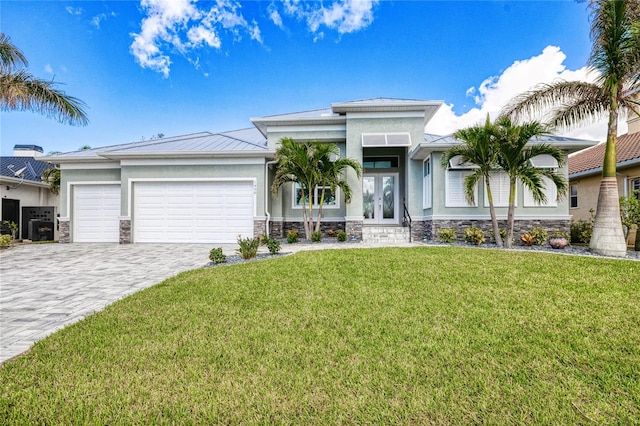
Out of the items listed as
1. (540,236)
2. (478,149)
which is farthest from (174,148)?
(540,236)

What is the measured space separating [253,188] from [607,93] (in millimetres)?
12910

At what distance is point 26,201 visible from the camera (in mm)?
17859

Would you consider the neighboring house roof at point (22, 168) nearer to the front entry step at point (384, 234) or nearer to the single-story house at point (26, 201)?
the single-story house at point (26, 201)

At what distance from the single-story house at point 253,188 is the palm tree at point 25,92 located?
9.88 feet

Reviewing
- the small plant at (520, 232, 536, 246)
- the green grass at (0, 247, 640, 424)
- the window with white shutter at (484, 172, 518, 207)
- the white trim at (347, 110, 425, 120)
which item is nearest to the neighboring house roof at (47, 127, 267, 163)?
the white trim at (347, 110, 425, 120)

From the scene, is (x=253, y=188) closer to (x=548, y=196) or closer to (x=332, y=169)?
(x=332, y=169)

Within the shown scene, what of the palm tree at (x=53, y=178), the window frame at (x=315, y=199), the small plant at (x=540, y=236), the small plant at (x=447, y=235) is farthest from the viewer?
the palm tree at (x=53, y=178)

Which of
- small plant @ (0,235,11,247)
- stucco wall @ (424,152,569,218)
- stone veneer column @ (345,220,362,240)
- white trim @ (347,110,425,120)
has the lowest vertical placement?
small plant @ (0,235,11,247)

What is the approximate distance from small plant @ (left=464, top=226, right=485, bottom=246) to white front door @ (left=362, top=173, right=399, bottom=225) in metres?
4.53

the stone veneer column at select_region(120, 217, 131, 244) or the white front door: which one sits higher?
the white front door

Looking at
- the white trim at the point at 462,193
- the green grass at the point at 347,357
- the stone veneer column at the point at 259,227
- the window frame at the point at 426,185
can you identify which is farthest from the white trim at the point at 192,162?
the green grass at the point at 347,357

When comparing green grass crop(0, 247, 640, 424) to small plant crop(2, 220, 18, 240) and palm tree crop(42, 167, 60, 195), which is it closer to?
small plant crop(2, 220, 18, 240)

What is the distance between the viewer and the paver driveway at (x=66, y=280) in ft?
14.5

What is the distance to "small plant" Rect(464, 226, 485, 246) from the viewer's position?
1149 centimetres
